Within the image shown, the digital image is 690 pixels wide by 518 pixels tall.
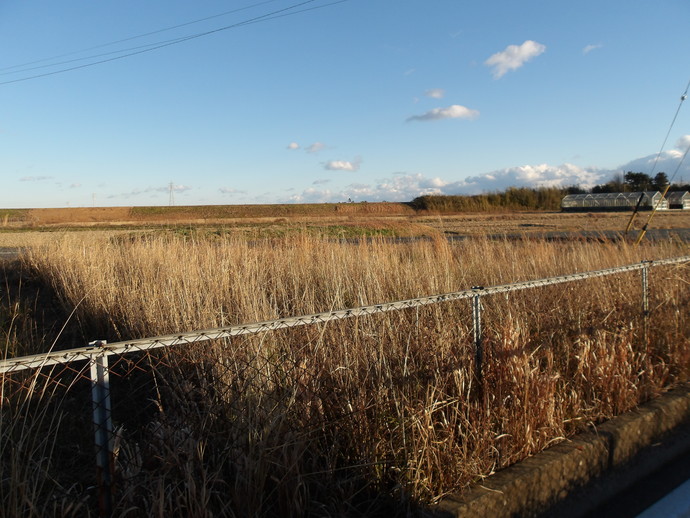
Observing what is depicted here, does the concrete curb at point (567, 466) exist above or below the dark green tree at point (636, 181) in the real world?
below

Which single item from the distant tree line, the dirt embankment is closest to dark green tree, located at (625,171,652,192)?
the distant tree line

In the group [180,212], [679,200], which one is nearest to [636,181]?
[679,200]

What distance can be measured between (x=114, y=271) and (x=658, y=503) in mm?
8625

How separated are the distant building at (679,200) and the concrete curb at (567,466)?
64.6m

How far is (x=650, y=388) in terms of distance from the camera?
3967 millimetres

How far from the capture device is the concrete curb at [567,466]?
2572 millimetres

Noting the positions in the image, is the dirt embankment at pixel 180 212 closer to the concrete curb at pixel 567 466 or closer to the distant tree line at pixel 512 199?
the distant tree line at pixel 512 199

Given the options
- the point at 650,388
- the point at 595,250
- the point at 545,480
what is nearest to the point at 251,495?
the point at 545,480

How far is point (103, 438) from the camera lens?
2182mm

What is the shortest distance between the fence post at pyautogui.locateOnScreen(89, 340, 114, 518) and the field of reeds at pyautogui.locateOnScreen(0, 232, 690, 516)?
89 mm

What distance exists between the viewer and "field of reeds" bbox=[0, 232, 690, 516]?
99.9 inches

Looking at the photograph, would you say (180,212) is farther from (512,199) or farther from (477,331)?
(477,331)

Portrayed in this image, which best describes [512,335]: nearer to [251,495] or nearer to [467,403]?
[467,403]

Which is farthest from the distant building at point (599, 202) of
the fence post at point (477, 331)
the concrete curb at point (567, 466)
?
the fence post at point (477, 331)
